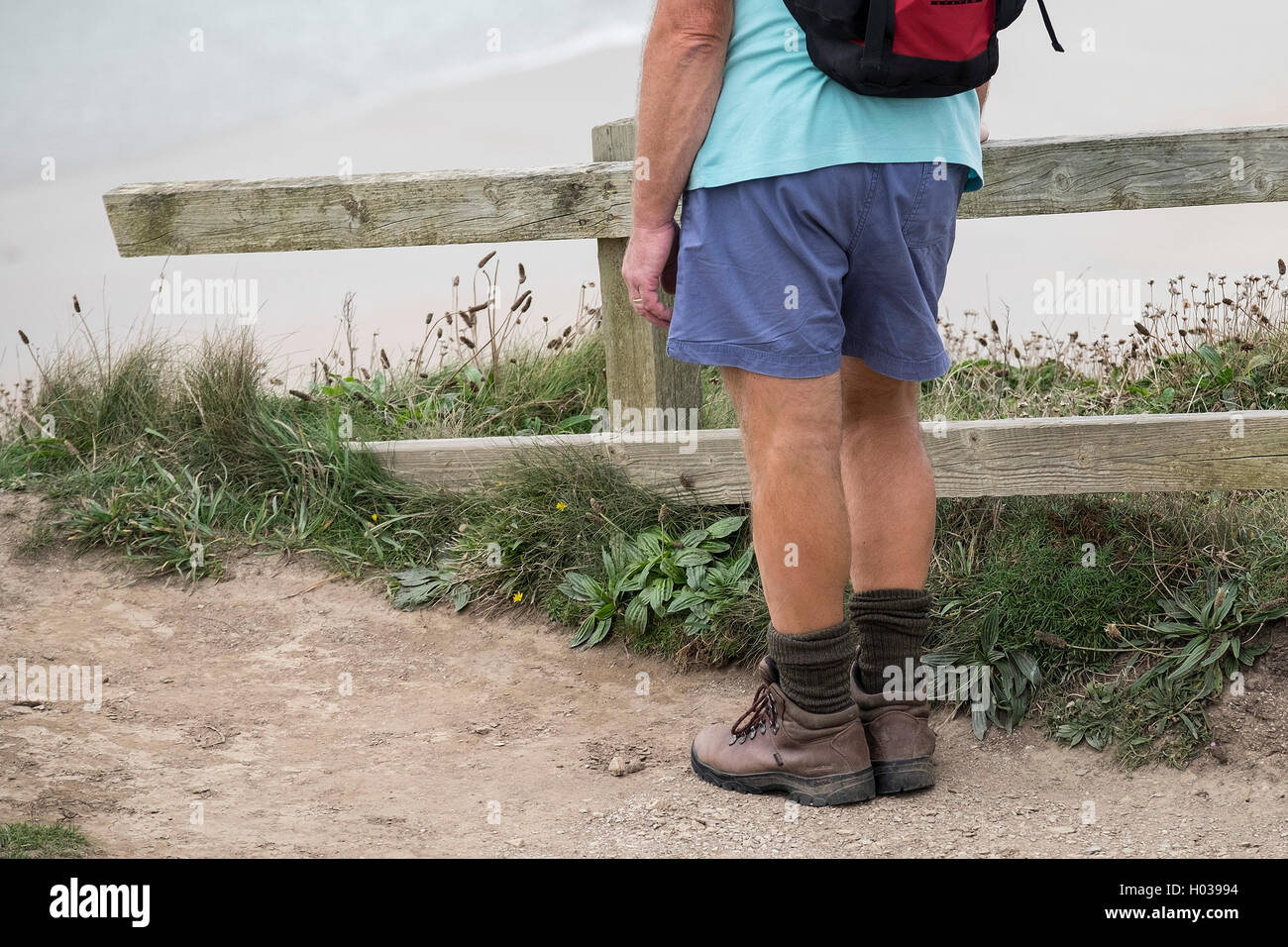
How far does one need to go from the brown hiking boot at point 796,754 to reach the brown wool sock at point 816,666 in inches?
1.3

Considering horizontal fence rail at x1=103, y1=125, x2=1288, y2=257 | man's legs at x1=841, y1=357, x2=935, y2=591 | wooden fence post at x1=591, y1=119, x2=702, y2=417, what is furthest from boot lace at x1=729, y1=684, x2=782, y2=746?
horizontal fence rail at x1=103, y1=125, x2=1288, y2=257

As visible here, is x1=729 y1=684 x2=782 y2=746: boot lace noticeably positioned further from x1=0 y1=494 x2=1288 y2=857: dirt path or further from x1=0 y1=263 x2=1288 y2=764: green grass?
x1=0 y1=263 x2=1288 y2=764: green grass

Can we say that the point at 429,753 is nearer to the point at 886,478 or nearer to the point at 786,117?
the point at 886,478

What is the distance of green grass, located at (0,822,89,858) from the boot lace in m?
1.57

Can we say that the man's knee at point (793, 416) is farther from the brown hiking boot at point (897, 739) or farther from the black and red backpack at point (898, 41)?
the brown hiking boot at point (897, 739)

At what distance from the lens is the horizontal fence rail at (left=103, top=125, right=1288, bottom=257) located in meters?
3.96

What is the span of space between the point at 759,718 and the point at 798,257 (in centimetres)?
120

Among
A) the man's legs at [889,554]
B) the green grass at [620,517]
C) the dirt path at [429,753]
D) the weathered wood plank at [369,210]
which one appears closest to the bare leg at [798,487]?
the man's legs at [889,554]

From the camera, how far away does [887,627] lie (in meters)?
3.13

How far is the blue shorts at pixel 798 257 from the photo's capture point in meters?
2.63

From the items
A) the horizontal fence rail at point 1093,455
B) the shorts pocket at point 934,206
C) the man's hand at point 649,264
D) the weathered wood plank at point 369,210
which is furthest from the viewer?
the weathered wood plank at point 369,210

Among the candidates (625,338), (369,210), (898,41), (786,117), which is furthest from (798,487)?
(369,210)

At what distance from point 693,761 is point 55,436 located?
3.23 metres

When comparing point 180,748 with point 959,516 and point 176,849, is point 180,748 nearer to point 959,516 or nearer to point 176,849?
point 176,849
